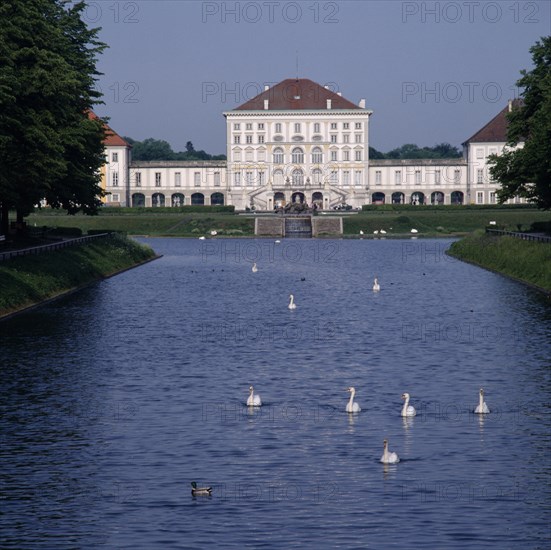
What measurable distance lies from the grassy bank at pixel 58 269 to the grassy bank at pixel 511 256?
26.8 meters

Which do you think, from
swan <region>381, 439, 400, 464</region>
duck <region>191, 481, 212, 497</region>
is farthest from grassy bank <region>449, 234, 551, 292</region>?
duck <region>191, 481, 212, 497</region>

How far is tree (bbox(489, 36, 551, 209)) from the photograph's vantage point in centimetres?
8062

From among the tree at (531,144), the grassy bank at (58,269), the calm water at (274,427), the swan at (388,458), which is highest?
the tree at (531,144)

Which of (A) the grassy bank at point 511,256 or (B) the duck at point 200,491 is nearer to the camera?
(B) the duck at point 200,491

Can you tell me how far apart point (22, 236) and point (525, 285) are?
34.8 metres

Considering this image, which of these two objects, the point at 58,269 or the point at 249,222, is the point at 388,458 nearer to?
the point at 58,269

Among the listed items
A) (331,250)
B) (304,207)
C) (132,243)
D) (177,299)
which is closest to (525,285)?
(177,299)

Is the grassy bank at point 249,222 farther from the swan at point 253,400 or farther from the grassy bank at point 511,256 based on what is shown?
the swan at point 253,400

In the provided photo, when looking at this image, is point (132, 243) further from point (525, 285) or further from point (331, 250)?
point (525, 285)

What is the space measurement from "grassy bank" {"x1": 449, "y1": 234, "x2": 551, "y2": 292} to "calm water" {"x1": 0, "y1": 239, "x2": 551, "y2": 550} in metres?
12.0

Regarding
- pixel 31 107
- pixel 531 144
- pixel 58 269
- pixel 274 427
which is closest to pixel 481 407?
pixel 274 427

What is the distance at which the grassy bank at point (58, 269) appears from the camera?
5697 cm

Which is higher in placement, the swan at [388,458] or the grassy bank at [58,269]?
the grassy bank at [58,269]

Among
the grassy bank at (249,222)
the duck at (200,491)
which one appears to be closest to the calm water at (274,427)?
the duck at (200,491)
